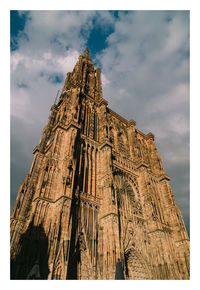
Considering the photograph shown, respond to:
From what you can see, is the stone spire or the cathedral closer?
the cathedral

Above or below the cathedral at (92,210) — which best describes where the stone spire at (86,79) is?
above

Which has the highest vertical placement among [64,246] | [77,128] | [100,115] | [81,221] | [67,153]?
[100,115]

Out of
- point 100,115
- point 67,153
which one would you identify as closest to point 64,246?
point 67,153

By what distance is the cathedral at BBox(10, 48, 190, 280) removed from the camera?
14.3 metres

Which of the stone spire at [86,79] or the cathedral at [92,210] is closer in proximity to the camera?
the cathedral at [92,210]

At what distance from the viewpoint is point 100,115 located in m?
30.2

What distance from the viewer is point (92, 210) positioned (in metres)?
19.4

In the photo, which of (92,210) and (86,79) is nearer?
(92,210)

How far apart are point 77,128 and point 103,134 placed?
17.5 feet

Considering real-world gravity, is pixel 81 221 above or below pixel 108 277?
A: above

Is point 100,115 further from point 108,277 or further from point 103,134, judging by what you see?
point 108,277

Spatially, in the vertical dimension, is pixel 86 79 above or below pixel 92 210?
above

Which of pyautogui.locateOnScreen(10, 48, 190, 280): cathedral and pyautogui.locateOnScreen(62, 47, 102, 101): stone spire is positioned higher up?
pyautogui.locateOnScreen(62, 47, 102, 101): stone spire

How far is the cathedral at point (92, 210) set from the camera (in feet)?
46.9
